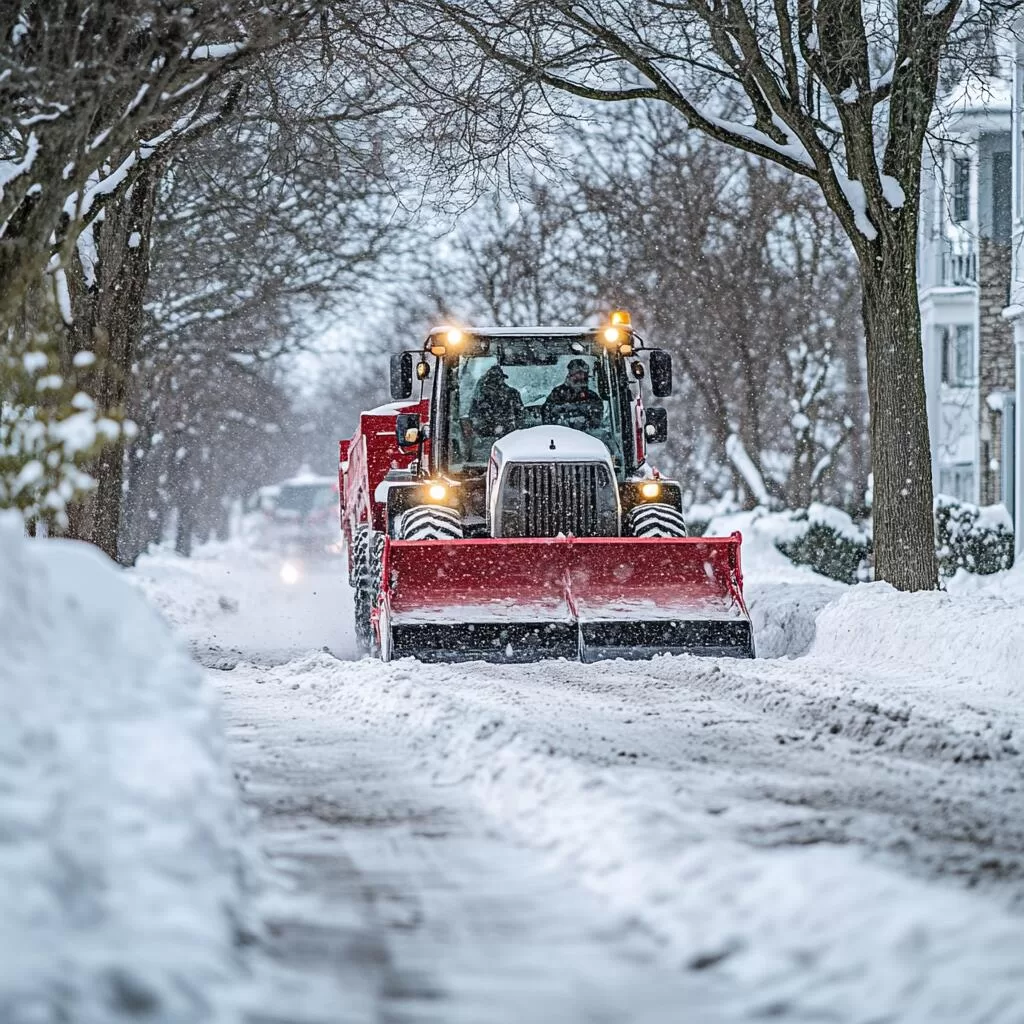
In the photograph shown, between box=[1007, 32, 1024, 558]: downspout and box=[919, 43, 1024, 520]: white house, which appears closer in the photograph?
box=[1007, 32, 1024, 558]: downspout

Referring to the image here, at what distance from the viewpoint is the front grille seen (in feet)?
45.4

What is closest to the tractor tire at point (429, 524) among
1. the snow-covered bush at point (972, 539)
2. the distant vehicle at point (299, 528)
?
the snow-covered bush at point (972, 539)

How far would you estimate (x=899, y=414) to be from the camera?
14773 millimetres

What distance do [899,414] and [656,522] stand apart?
240cm

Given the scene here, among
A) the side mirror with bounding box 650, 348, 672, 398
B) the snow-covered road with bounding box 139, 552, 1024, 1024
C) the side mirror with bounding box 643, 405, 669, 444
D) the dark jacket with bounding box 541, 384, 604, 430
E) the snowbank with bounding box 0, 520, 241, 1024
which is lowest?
the snow-covered road with bounding box 139, 552, 1024, 1024

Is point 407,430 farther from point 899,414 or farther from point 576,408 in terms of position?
point 899,414

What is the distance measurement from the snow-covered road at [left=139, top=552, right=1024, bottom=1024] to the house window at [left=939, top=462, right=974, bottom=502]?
87.8 feet

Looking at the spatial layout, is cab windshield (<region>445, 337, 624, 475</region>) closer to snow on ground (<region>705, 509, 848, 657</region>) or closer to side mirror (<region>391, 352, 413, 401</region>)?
side mirror (<region>391, 352, 413, 401</region>)

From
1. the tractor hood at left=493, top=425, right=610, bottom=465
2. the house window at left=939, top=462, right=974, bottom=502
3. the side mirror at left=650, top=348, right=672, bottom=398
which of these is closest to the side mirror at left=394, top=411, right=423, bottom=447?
the tractor hood at left=493, top=425, right=610, bottom=465

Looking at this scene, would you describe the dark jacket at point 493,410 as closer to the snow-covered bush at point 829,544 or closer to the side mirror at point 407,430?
the side mirror at point 407,430

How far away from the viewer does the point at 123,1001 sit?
3.64 m

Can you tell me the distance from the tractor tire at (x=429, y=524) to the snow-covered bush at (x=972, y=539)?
459 inches

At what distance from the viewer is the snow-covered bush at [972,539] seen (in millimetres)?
23641

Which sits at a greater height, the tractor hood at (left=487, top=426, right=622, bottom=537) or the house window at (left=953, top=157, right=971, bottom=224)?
the house window at (left=953, top=157, right=971, bottom=224)
